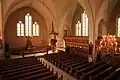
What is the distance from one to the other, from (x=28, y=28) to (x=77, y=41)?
1055cm

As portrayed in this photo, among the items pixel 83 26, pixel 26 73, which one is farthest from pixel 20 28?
pixel 26 73

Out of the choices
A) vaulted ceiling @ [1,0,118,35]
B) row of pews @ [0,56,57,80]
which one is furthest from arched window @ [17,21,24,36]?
row of pews @ [0,56,57,80]

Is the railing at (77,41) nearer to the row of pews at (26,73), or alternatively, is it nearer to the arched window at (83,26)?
the arched window at (83,26)

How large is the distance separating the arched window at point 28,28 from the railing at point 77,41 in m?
7.04

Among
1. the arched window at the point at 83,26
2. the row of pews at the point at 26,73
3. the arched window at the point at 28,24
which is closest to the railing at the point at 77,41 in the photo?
the arched window at the point at 83,26

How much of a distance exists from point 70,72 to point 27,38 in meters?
14.6

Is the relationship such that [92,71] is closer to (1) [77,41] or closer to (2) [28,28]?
(1) [77,41]

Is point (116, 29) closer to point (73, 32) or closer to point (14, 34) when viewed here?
point (73, 32)

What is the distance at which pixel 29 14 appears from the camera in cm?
2406

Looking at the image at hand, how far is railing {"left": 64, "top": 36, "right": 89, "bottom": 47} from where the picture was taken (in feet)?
57.6

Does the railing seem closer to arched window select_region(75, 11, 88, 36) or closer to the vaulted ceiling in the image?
arched window select_region(75, 11, 88, 36)

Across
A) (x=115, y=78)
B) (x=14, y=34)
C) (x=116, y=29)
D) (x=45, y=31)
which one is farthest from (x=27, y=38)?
(x=115, y=78)

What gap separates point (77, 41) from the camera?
18.9m

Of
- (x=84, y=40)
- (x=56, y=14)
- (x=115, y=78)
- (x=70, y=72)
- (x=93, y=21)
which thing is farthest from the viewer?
(x=56, y=14)
